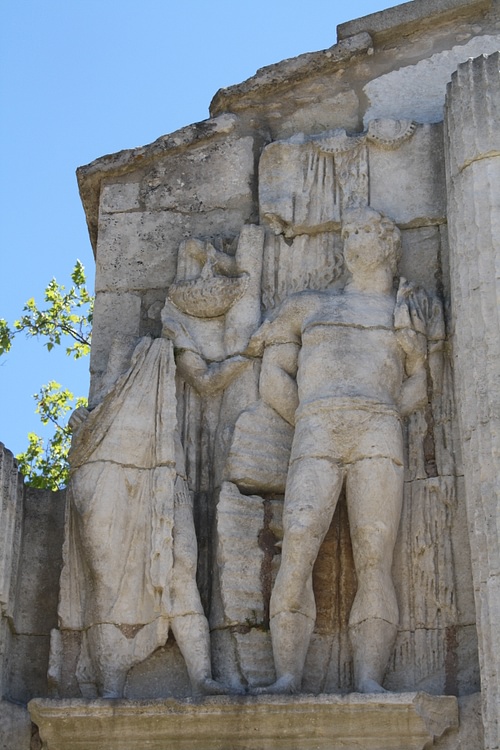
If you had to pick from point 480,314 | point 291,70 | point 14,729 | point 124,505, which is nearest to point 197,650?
point 124,505

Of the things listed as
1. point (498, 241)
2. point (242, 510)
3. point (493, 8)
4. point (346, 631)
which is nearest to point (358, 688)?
point (346, 631)

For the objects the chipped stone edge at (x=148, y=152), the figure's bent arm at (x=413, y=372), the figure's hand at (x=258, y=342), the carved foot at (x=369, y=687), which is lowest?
the carved foot at (x=369, y=687)

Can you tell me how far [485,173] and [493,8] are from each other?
5.96 ft

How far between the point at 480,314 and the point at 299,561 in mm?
1878

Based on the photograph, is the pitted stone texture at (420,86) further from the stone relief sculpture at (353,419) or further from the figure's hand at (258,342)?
the figure's hand at (258,342)

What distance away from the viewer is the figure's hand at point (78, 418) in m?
11.2

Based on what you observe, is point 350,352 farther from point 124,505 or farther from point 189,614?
point 189,614

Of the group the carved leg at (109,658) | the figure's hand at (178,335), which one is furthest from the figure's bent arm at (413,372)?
the carved leg at (109,658)

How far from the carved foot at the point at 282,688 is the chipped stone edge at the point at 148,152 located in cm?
423

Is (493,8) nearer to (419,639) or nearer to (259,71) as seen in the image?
(259,71)

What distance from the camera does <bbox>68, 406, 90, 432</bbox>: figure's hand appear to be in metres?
11.2

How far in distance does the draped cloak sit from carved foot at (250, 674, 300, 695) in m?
0.87

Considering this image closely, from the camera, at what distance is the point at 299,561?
34.1 feet

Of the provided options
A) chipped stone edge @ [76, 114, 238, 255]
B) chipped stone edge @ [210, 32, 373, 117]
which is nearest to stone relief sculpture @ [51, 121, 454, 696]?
chipped stone edge @ [210, 32, 373, 117]
